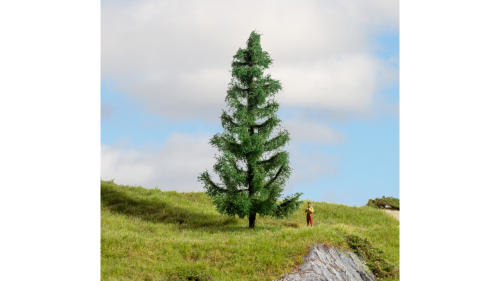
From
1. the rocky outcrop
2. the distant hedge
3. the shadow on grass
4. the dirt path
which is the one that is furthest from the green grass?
the distant hedge

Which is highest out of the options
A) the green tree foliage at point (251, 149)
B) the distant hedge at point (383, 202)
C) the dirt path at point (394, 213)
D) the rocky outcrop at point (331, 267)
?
the green tree foliage at point (251, 149)

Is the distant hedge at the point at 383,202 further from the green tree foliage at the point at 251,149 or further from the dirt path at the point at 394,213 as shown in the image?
the green tree foliage at the point at 251,149

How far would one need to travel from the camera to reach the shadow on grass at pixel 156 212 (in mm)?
23078

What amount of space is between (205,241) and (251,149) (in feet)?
19.7

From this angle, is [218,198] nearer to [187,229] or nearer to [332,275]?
[187,229]

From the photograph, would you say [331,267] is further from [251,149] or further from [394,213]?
[394,213]

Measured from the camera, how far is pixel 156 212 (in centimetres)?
2494

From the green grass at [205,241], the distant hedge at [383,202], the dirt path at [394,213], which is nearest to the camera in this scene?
the green grass at [205,241]

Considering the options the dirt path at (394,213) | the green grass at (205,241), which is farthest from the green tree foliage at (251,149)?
the dirt path at (394,213)

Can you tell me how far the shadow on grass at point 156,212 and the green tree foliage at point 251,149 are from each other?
2.06m

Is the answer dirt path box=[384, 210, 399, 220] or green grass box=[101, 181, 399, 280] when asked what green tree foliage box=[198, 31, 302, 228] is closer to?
green grass box=[101, 181, 399, 280]

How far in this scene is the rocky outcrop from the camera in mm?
14250

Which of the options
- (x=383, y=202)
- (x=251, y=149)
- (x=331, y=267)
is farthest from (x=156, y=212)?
(x=383, y=202)

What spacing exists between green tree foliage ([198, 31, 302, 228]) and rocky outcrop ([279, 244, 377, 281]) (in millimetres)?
4995
